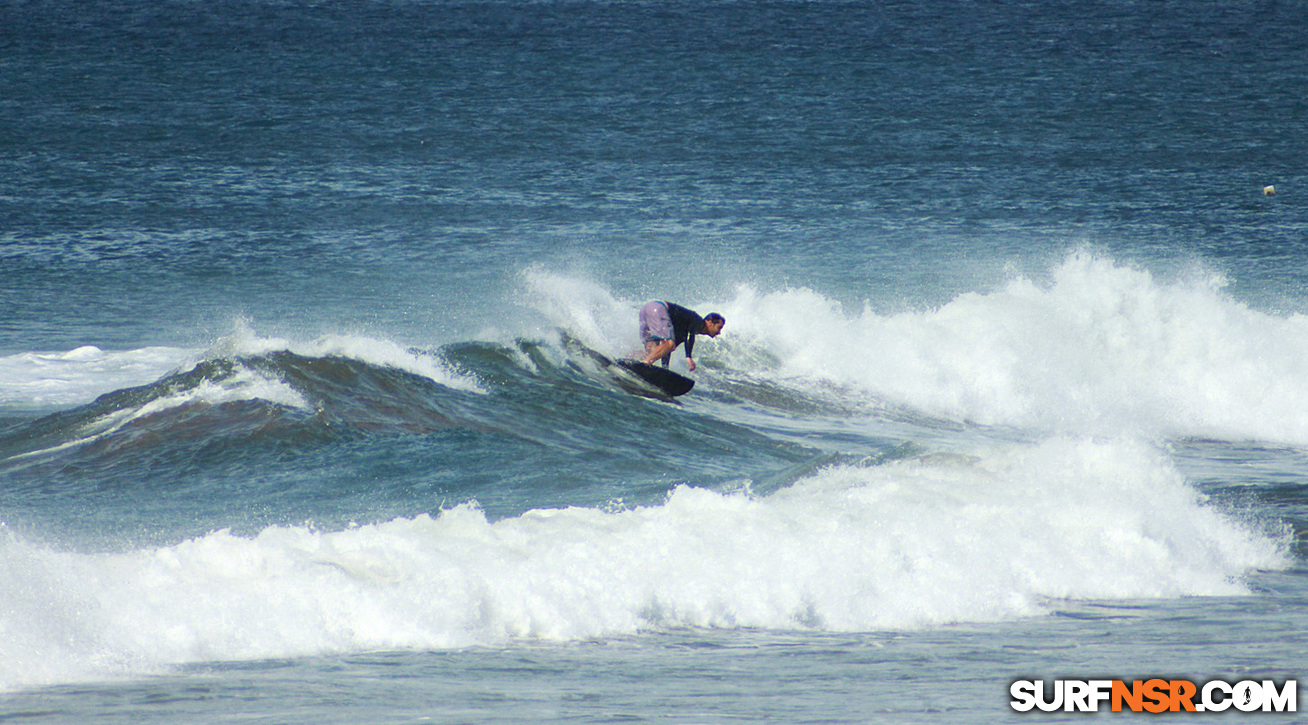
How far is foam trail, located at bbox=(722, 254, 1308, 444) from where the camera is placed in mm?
Answer: 15328

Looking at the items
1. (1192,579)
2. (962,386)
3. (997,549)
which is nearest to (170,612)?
(997,549)

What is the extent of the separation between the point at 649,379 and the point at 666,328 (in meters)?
0.66

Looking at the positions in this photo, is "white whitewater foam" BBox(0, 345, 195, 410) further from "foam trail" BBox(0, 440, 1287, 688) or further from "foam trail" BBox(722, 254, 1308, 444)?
"foam trail" BBox(722, 254, 1308, 444)

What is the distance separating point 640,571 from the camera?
6668mm

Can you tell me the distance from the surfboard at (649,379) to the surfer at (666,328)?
176 mm

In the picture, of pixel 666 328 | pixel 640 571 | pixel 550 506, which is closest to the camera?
pixel 640 571

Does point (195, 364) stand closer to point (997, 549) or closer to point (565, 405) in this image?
point (565, 405)

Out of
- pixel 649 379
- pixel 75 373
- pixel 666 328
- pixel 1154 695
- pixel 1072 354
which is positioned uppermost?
pixel 1072 354

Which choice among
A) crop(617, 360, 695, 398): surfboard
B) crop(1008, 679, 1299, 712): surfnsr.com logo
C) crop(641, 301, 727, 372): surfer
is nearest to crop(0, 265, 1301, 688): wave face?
crop(617, 360, 695, 398): surfboard

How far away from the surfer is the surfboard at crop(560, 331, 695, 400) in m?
0.18

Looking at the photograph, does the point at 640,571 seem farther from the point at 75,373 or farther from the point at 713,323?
the point at 75,373

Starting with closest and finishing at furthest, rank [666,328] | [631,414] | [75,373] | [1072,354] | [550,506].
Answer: [550,506], [631,414], [666,328], [75,373], [1072,354]

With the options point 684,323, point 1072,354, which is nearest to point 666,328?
point 684,323

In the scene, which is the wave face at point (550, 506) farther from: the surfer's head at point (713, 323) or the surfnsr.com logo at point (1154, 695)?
the surfnsr.com logo at point (1154, 695)
